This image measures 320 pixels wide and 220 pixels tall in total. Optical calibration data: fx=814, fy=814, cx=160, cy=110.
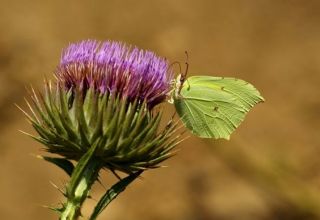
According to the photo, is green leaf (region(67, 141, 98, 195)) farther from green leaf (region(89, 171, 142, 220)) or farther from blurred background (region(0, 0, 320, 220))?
blurred background (region(0, 0, 320, 220))

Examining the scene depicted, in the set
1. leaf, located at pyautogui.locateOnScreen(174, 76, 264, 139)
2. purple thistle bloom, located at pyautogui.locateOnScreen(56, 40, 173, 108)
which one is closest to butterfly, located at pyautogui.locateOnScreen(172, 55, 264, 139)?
leaf, located at pyautogui.locateOnScreen(174, 76, 264, 139)

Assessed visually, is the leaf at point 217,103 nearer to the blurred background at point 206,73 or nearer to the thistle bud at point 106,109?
the thistle bud at point 106,109

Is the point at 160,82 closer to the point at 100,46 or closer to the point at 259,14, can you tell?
the point at 100,46

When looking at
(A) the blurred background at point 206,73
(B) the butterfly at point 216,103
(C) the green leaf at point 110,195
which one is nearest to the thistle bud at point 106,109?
(C) the green leaf at point 110,195

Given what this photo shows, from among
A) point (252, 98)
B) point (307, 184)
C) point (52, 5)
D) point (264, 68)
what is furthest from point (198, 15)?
point (252, 98)

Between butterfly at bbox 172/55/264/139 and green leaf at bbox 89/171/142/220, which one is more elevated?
butterfly at bbox 172/55/264/139

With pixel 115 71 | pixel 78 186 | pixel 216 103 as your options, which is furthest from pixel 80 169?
pixel 216 103
